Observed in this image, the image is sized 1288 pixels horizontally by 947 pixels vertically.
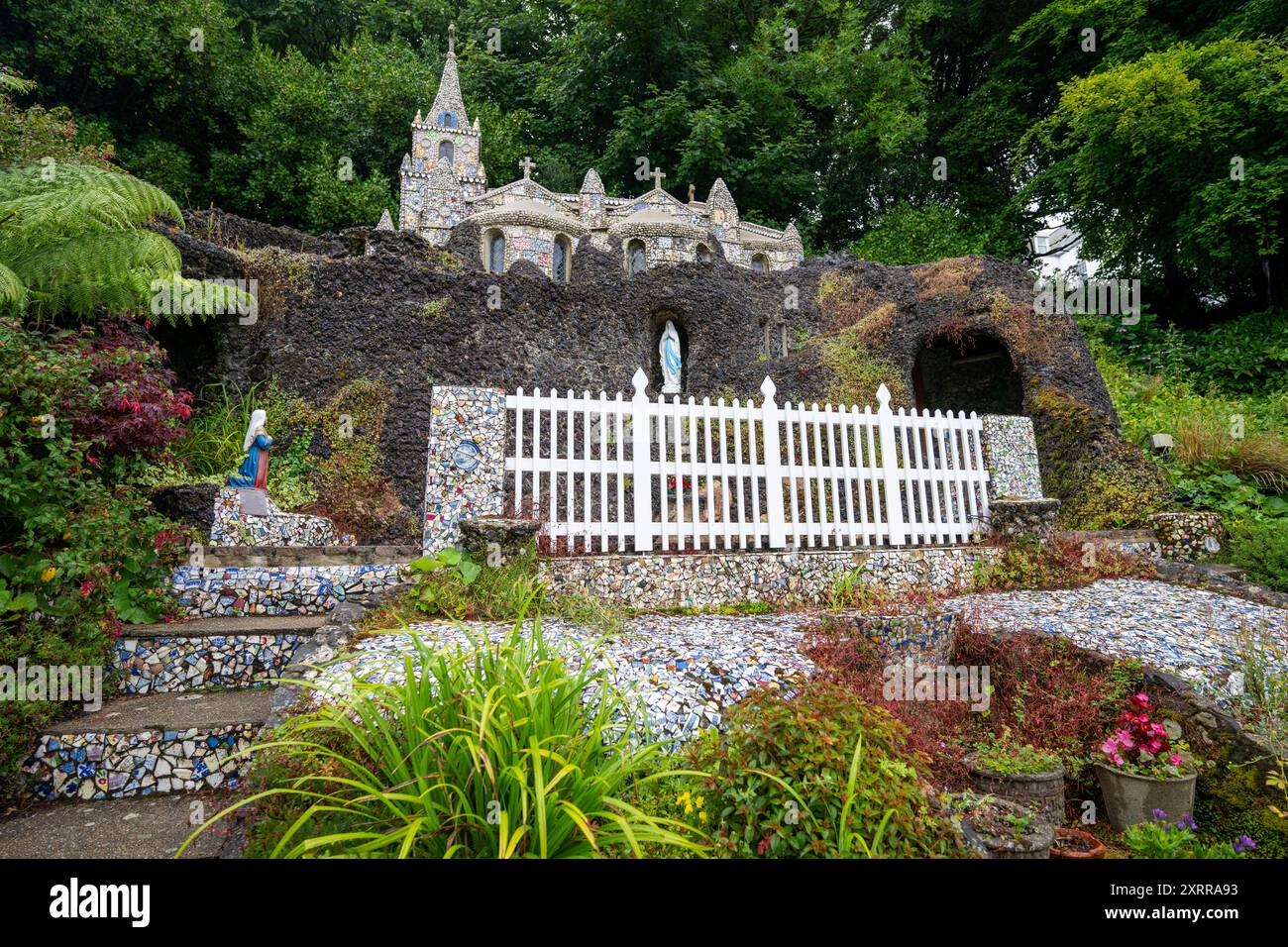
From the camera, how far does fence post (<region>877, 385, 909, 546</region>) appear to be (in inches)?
256

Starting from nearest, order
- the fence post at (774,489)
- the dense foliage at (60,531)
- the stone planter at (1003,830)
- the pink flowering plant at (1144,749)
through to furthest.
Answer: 1. the stone planter at (1003,830)
2. the pink flowering plant at (1144,749)
3. the dense foliage at (60,531)
4. the fence post at (774,489)

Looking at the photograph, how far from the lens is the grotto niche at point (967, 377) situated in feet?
38.1

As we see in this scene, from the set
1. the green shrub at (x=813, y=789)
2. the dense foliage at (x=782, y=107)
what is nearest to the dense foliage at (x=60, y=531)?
the green shrub at (x=813, y=789)

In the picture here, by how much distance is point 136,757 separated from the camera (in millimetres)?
3225

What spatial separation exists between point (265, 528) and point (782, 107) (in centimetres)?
2650

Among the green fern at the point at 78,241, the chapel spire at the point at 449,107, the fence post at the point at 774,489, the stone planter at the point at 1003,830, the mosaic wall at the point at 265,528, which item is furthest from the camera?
the chapel spire at the point at 449,107

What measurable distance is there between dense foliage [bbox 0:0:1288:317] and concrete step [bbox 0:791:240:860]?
1770 centimetres

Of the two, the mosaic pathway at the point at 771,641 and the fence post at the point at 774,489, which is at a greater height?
the fence post at the point at 774,489

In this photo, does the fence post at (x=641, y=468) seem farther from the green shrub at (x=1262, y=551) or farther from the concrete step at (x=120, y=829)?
the green shrub at (x=1262, y=551)

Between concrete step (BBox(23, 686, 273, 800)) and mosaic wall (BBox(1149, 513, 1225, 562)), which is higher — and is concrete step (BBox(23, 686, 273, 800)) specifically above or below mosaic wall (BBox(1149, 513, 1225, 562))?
below

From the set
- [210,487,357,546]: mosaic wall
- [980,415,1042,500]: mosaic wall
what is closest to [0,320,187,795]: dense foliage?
[210,487,357,546]: mosaic wall

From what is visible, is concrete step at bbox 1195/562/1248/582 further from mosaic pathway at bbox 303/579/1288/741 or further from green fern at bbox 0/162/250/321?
green fern at bbox 0/162/250/321

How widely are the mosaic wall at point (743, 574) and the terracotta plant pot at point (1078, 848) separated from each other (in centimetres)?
270
